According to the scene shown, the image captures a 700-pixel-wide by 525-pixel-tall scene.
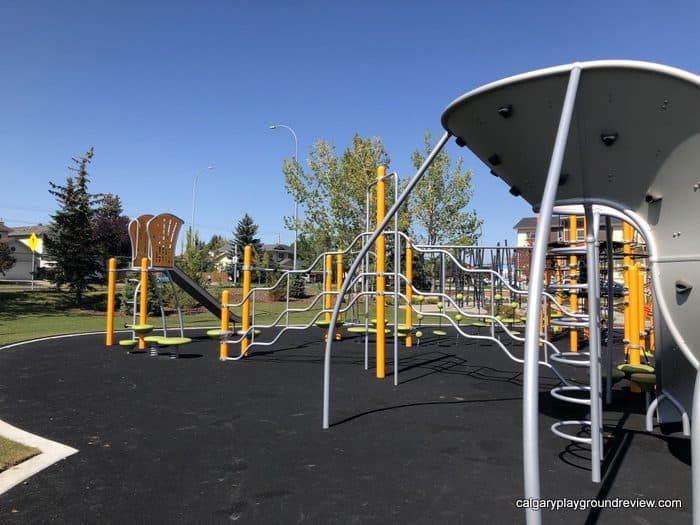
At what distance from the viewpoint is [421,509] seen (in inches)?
120

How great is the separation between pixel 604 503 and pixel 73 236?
76.4ft

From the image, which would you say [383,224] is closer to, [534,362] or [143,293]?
[534,362]

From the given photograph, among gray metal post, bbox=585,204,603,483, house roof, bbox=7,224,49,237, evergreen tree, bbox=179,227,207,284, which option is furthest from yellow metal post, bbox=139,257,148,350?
house roof, bbox=7,224,49,237

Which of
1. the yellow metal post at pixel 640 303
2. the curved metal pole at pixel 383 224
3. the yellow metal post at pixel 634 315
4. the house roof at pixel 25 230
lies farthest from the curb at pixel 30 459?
the house roof at pixel 25 230

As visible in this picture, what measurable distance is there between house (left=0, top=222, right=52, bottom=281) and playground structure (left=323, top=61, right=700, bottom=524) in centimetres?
4209

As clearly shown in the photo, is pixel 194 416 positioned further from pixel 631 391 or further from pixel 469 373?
pixel 631 391

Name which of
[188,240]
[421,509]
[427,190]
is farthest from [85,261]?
[421,509]

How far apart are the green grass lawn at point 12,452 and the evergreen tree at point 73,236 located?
19564 millimetres

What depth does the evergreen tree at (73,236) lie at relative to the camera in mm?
21453

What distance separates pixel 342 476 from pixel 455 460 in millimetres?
968


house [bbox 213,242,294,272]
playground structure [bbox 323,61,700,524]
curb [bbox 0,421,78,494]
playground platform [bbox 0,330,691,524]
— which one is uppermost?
house [bbox 213,242,294,272]

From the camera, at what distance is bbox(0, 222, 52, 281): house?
49.8 metres

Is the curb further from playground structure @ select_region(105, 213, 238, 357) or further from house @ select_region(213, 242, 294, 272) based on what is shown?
house @ select_region(213, 242, 294, 272)

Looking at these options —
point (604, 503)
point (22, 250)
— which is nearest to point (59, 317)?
point (604, 503)
